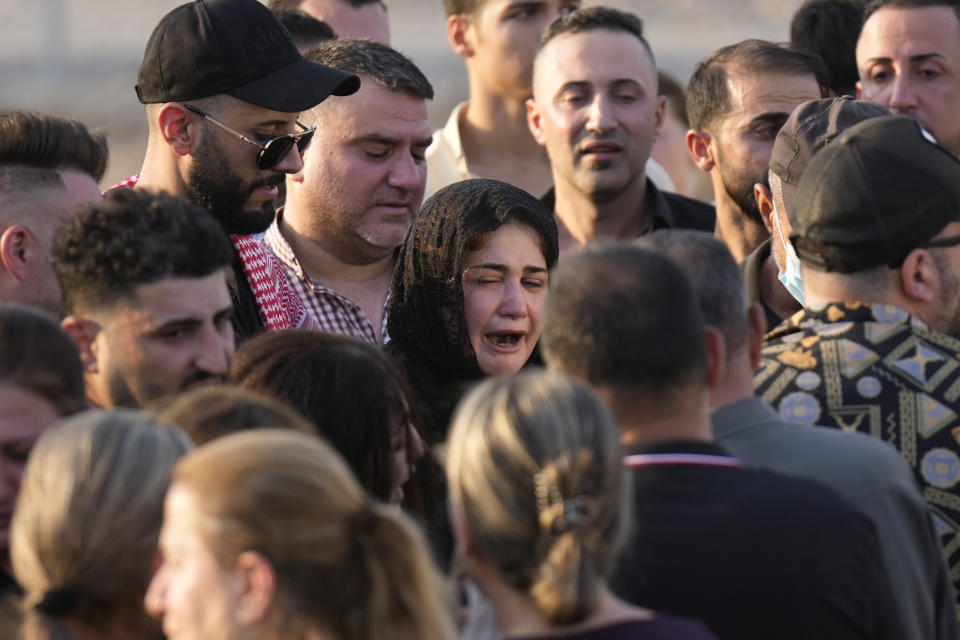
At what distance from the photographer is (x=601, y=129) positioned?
18.2 feet

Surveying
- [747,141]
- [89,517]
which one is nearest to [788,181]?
[747,141]

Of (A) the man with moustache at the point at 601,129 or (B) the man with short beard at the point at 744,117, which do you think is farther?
(A) the man with moustache at the point at 601,129

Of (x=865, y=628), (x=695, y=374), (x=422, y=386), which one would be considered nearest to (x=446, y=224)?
(x=422, y=386)

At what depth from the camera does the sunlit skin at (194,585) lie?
6.95ft

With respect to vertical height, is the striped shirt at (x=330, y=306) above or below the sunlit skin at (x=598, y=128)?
below

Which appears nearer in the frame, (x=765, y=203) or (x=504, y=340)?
(x=504, y=340)

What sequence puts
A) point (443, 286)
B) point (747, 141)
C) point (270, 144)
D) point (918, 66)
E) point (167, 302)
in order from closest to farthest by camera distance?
1. point (167, 302)
2. point (443, 286)
3. point (270, 144)
4. point (747, 141)
5. point (918, 66)

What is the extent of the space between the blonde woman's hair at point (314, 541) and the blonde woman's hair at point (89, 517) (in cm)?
18

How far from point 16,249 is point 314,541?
208 cm

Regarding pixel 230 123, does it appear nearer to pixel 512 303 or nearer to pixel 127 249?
pixel 512 303

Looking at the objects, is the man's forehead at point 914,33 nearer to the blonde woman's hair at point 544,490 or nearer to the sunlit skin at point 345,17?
the sunlit skin at point 345,17

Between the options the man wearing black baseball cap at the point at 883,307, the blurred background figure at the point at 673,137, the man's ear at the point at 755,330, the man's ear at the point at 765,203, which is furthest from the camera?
the blurred background figure at the point at 673,137

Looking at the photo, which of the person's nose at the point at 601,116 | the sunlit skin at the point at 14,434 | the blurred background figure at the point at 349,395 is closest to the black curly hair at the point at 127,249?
the blurred background figure at the point at 349,395

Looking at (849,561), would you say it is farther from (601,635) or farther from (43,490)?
(43,490)
